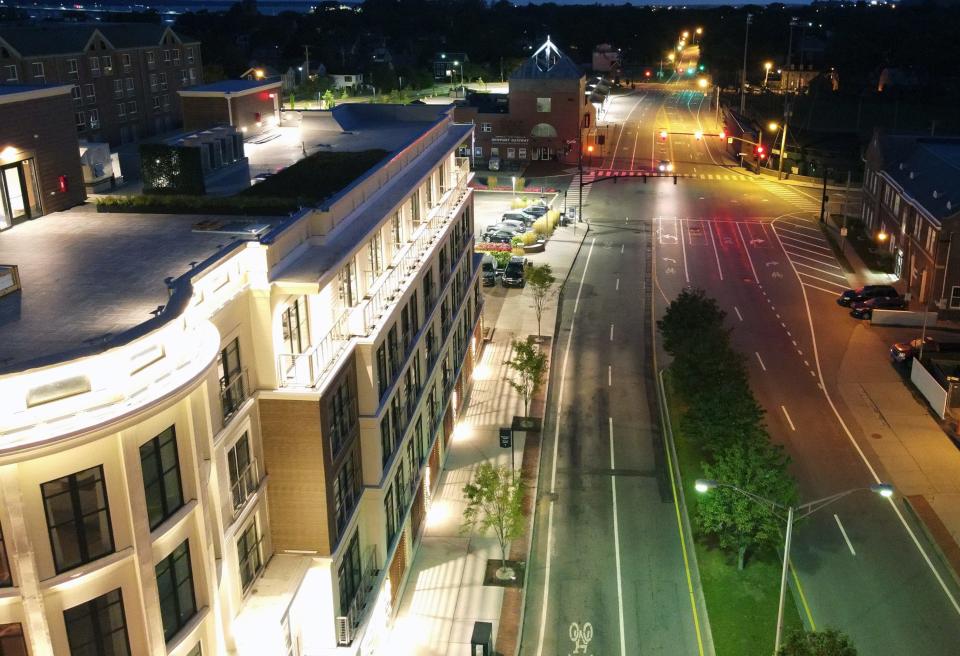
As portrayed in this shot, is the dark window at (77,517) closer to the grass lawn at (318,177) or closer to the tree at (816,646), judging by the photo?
the grass lawn at (318,177)

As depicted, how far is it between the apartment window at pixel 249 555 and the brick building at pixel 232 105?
81.1 ft

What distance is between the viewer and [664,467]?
42.2 metres

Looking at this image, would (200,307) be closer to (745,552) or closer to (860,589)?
(745,552)

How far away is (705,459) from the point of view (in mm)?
41938

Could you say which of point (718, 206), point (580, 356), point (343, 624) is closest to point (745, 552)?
point (343, 624)

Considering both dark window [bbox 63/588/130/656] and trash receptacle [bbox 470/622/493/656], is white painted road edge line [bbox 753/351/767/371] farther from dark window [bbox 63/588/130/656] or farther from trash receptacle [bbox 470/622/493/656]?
dark window [bbox 63/588/130/656]

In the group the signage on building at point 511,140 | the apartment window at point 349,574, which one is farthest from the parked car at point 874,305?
the signage on building at point 511,140

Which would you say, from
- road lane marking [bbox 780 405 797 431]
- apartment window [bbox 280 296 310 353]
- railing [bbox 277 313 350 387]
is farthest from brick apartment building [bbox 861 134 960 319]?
apartment window [bbox 280 296 310 353]

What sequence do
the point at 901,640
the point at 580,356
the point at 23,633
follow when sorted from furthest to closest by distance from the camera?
the point at 580,356
the point at 901,640
the point at 23,633

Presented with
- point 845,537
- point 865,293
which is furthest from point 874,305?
point 845,537

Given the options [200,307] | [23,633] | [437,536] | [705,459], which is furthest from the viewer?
[705,459]

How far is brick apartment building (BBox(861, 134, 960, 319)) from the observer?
199ft

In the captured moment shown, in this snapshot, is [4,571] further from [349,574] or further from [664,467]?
[664,467]

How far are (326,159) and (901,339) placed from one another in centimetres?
4028
